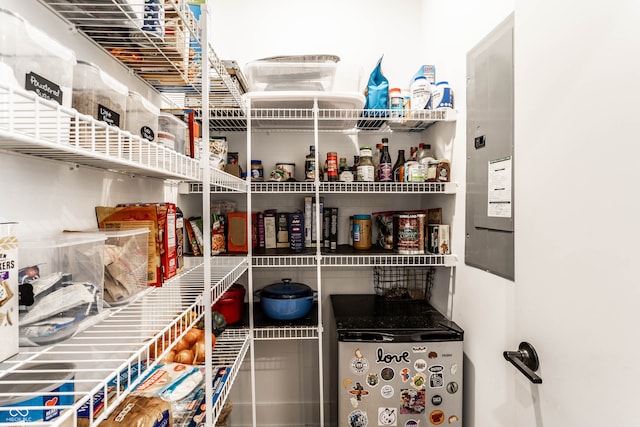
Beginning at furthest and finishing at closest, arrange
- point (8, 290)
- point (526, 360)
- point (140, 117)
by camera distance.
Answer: point (526, 360) → point (140, 117) → point (8, 290)

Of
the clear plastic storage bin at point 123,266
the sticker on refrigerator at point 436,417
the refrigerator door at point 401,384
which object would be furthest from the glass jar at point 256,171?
the sticker on refrigerator at point 436,417

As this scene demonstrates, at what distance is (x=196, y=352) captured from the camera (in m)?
1.34

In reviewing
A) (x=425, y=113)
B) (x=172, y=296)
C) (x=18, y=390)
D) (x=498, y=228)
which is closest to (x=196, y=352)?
(x=172, y=296)

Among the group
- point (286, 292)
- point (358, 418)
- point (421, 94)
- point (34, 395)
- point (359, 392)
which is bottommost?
point (358, 418)

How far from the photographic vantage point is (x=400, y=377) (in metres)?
1.59

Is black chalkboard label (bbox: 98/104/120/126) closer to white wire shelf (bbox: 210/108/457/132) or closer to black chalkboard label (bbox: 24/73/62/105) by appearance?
black chalkboard label (bbox: 24/73/62/105)

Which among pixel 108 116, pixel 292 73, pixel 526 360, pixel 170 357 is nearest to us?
pixel 108 116

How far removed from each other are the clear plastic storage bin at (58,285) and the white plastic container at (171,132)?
32 centimetres

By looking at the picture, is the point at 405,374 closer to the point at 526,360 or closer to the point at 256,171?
the point at 526,360

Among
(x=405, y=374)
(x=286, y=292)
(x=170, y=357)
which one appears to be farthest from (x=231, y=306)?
(x=405, y=374)

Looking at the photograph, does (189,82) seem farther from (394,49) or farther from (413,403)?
(413,403)

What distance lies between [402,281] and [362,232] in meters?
0.43

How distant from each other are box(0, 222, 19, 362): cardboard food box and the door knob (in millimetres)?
1079

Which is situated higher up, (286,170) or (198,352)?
(286,170)
